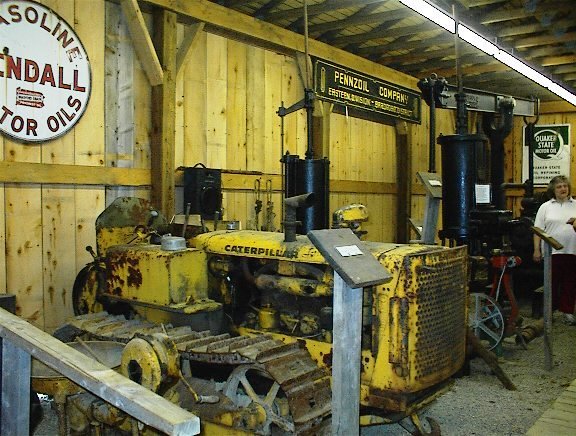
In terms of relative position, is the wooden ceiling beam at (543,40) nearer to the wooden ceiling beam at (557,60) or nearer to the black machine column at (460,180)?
the wooden ceiling beam at (557,60)

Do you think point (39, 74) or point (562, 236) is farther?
point (562, 236)

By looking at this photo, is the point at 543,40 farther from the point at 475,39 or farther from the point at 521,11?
the point at 521,11

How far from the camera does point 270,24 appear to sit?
6.58m

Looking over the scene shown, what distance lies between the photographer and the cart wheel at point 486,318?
5172 mm

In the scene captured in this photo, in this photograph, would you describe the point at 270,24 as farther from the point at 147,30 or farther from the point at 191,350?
the point at 191,350

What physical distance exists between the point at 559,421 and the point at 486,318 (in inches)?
79.0

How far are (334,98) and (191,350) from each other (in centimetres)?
464

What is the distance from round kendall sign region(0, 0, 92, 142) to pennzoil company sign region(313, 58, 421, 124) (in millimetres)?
2866

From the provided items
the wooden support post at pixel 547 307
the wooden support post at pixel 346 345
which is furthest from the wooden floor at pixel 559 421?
the wooden support post at pixel 547 307

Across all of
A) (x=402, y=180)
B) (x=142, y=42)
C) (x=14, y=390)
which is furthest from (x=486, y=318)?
(x=402, y=180)

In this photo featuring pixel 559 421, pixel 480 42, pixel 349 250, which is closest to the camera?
pixel 349 250

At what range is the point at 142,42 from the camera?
208 inches

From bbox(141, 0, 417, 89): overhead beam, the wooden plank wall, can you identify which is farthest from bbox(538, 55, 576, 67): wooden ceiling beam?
the wooden plank wall

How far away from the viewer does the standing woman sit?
6.30m
